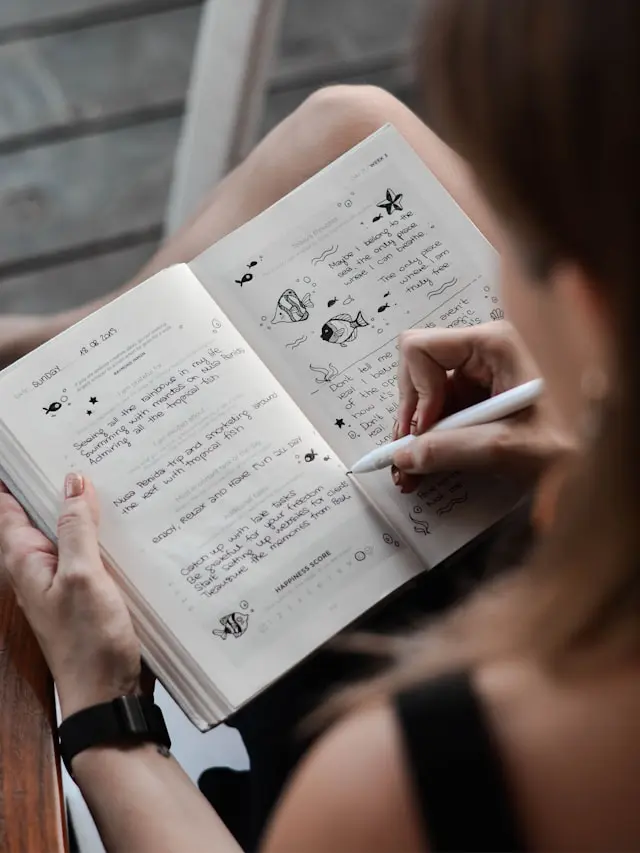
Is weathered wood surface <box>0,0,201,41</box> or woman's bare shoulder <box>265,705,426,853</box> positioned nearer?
woman's bare shoulder <box>265,705,426,853</box>

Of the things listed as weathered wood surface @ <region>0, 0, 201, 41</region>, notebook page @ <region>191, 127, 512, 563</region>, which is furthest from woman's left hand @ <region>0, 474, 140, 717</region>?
weathered wood surface @ <region>0, 0, 201, 41</region>

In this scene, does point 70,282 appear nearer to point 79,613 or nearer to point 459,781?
point 79,613

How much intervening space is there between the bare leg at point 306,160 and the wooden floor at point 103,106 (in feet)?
2.00

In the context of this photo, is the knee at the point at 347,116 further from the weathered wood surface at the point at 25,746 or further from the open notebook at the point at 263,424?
the weathered wood surface at the point at 25,746

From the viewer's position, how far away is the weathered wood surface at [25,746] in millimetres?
529

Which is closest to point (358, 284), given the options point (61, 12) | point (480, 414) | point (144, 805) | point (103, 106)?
point (480, 414)

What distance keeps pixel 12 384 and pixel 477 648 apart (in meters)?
0.34

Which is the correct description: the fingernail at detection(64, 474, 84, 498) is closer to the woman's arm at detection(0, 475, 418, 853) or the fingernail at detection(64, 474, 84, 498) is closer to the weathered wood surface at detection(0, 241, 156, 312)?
the woman's arm at detection(0, 475, 418, 853)

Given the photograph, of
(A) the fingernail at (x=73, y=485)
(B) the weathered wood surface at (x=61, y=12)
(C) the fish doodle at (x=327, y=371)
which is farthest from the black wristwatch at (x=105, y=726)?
(B) the weathered wood surface at (x=61, y=12)

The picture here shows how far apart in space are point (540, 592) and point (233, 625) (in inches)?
8.4

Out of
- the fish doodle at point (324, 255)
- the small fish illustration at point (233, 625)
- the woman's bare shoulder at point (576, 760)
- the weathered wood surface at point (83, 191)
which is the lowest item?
the woman's bare shoulder at point (576, 760)

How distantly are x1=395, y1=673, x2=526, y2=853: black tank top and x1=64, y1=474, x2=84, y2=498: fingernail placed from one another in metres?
0.27

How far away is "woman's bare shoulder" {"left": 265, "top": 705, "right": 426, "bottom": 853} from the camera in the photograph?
39cm

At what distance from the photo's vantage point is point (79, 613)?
0.56m
